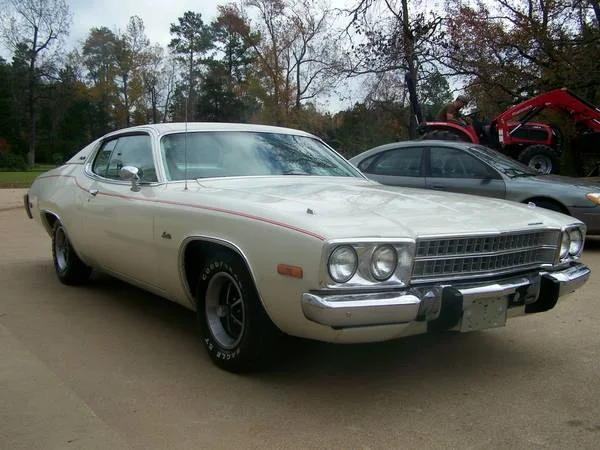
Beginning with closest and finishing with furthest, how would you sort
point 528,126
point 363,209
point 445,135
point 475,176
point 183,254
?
Answer: point 363,209 < point 183,254 < point 475,176 < point 445,135 < point 528,126

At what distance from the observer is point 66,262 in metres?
5.71

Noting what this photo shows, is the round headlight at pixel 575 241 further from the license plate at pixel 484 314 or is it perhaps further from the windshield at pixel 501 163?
the windshield at pixel 501 163

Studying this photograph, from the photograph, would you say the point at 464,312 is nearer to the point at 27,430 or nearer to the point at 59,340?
the point at 27,430

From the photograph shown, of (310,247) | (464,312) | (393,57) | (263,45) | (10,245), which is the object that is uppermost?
(263,45)

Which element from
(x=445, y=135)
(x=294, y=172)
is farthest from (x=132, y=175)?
(x=445, y=135)

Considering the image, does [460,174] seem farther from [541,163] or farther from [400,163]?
[541,163]

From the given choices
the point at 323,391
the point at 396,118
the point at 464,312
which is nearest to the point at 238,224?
the point at 323,391

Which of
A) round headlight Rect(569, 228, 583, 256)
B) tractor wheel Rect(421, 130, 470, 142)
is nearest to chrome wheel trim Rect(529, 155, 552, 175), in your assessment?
tractor wheel Rect(421, 130, 470, 142)

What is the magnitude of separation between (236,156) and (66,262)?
234 centimetres

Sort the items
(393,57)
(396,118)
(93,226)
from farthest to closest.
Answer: (396,118), (393,57), (93,226)

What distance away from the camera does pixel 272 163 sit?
4.46m

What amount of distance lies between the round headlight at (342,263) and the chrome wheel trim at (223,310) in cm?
85

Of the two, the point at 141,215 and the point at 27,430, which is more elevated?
the point at 141,215

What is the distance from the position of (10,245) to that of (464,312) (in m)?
7.21
